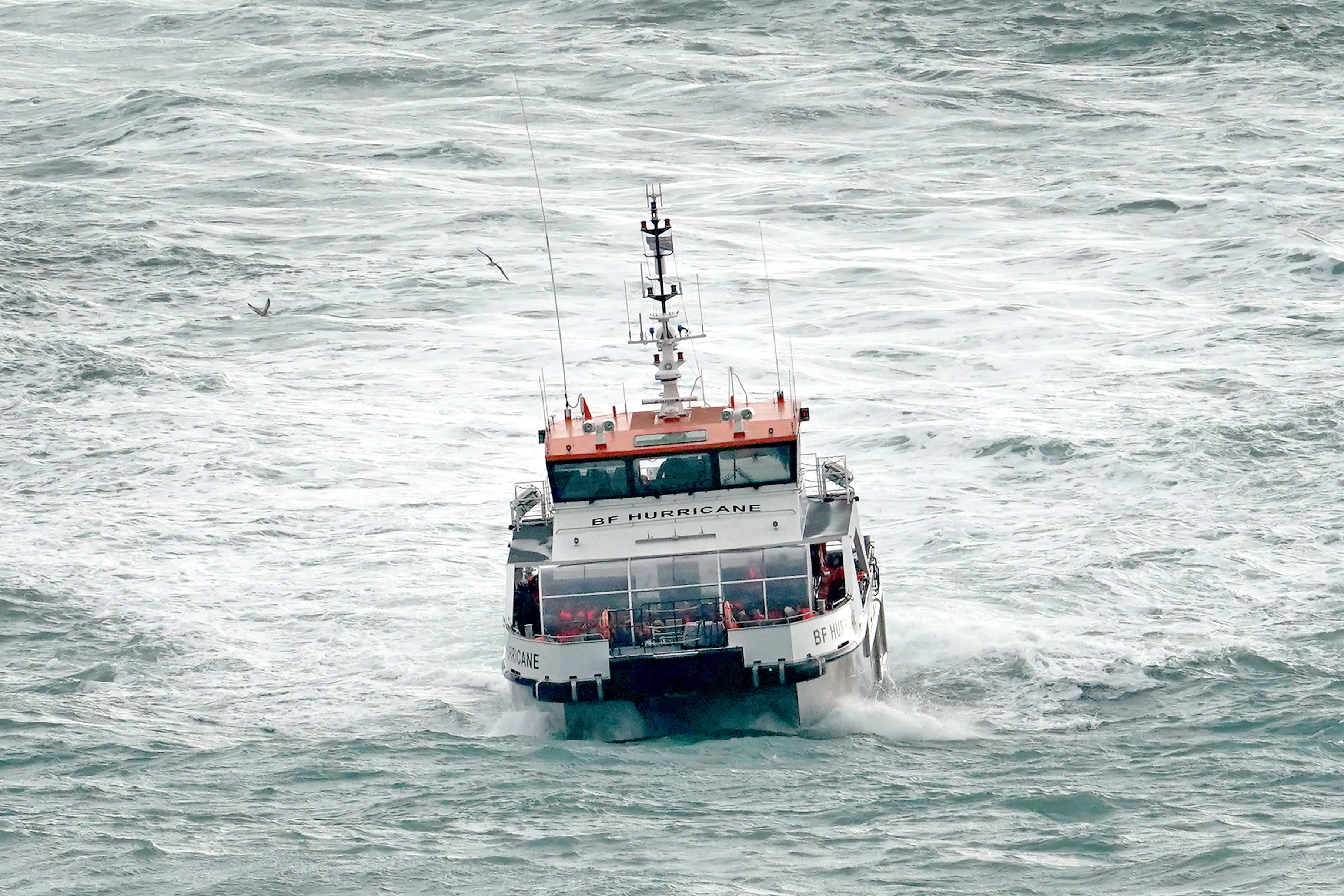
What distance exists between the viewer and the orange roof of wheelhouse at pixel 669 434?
21203 mm

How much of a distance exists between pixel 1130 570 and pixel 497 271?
2330 centimetres

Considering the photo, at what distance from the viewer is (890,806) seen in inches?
717

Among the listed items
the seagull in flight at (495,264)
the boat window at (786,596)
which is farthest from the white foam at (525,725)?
the seagull in flight at (495,264)

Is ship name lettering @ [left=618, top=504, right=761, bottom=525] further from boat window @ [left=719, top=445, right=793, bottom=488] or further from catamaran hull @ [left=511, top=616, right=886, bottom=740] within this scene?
catamaran hull @ [left=511, top=616, right=886, bottom=740]

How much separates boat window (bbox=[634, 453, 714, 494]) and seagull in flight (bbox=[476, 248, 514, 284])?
76.9 ft

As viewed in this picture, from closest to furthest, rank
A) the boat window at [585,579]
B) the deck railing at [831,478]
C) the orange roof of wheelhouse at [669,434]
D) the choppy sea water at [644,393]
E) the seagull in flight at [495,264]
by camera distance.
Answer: the choppy sea water at [644,393]
the boat window at [585,579]
the orange roof of wheelhouse at [669,434]
the deck railing at [831,478]
the seagull in flight at [495,264]

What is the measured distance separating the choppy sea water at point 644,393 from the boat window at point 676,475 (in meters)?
3.10

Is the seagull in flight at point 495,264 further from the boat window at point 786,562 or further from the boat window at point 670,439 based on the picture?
the boat window at point 786,562

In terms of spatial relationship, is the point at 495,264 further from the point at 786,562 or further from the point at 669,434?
the point at 786,562

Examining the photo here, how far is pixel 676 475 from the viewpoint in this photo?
70.2 feet

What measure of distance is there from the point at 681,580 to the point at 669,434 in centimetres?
183

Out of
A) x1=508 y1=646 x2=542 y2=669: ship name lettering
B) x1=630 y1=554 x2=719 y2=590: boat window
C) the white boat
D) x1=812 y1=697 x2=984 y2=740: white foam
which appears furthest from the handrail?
x1=812 y1=697 x2=984 y2=740: white foam

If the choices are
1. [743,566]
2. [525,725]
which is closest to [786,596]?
[743,566]

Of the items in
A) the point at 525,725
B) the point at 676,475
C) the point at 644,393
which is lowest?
the point at 525,725
